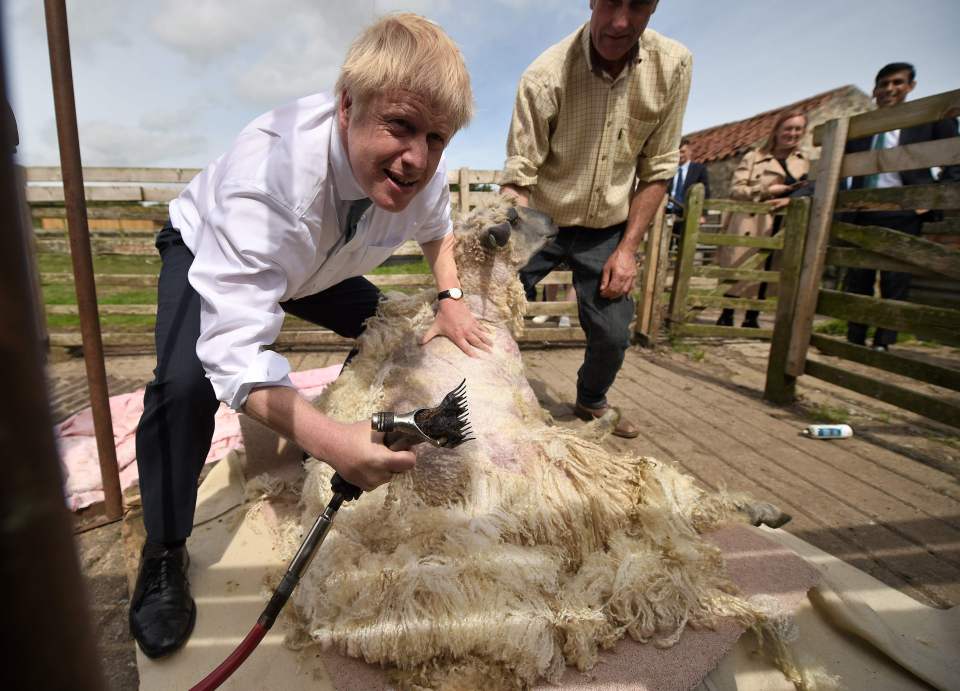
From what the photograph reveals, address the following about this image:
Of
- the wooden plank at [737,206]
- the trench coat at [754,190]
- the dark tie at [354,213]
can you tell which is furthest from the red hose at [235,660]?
the trench coat at [754,190]

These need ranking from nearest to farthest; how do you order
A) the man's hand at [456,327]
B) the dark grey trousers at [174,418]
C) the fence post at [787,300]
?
the dark grey trousers at [174,418], the man's hand at [456,327], the fence post at [787,300]

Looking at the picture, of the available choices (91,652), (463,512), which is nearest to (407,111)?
(463,512)

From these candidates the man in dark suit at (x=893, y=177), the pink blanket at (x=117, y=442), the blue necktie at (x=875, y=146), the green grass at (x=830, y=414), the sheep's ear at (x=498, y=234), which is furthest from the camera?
the blue necktie at (x=875, y=146)

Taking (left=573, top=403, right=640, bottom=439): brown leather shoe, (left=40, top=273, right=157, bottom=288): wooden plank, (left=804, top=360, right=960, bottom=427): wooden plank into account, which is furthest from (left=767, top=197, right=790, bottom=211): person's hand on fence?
(left=40, top=273, right=157, bottom=288): wooden plank

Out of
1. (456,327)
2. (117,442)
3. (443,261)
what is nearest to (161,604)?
(456,327)

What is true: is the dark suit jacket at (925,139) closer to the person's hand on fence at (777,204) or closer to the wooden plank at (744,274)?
the person's hand on fence at (777,204)

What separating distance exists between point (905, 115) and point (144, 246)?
258 inches

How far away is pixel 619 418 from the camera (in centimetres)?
331

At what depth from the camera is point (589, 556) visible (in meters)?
1.69

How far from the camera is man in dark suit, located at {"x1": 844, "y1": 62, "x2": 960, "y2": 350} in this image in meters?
4.48

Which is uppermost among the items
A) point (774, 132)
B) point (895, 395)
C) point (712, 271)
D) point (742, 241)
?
point (774, 132)

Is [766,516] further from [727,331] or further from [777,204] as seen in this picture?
[777,204]

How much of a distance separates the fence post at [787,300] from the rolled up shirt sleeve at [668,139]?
1.32m

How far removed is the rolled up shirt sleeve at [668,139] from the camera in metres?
2.90
